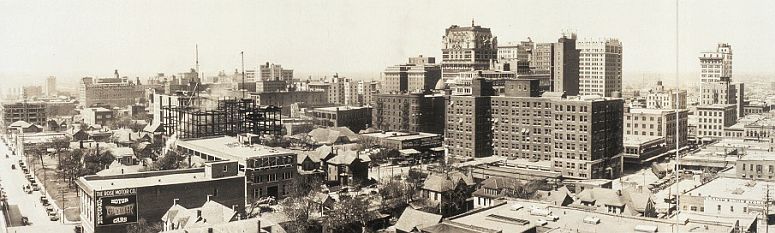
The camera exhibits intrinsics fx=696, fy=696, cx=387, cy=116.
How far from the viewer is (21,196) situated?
54.5 m

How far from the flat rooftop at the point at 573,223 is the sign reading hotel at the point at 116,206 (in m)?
19.5

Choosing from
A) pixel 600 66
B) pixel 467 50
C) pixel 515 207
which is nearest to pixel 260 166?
pixel 515 207

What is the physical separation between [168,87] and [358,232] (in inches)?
3695

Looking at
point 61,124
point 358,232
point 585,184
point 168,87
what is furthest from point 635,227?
point 168,87

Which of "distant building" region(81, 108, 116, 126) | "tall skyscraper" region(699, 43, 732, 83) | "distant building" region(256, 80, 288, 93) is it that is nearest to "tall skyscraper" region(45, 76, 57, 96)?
"distant building" region(81, 108, 116, 126)

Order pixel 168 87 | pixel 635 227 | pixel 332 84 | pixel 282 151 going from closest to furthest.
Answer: pixel 635 227, pixel 282 151, pixel 168 87, pixel 332 84

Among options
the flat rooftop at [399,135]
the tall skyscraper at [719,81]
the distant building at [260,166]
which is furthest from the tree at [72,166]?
the tall skyscraper at [719,81]

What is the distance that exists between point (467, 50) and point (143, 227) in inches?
3125

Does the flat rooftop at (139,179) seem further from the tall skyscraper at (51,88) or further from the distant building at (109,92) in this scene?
the tall skyscraper at (51,88)

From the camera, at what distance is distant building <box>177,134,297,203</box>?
48656 millimetres

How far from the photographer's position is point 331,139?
272ft

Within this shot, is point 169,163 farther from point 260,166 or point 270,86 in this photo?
point 270,86

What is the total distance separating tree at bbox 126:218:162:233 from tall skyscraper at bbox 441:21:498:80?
7564cm

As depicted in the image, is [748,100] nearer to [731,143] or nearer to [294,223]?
[731,143]
